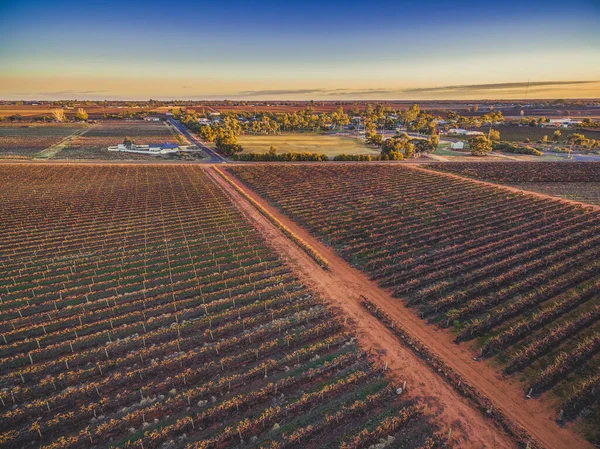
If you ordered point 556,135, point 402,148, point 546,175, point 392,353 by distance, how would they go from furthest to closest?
point 556,135, point 402,148, point 546,175, point 392,353

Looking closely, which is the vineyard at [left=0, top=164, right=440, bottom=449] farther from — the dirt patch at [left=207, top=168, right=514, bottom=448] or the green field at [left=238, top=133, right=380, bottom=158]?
the green field at [left=238, top=133, right=380, bottom=158]

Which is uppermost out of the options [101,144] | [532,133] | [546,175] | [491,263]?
[101,144]

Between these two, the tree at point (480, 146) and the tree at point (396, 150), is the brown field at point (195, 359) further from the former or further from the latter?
Result: the tree at point (480, 146)

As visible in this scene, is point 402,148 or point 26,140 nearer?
point 402,148

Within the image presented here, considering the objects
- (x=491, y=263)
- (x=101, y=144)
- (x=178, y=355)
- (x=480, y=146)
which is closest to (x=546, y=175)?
(x=480, y=146)

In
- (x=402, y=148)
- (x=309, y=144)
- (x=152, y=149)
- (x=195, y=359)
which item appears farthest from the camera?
(x=309, y=144)

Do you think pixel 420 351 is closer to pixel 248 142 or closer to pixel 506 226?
Result: pixel 506 226

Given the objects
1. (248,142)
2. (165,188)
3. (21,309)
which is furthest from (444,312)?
(248,142)

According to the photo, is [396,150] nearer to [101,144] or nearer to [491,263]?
[491,263]
